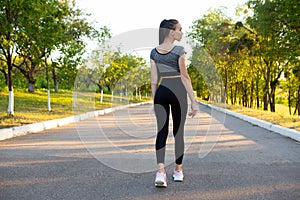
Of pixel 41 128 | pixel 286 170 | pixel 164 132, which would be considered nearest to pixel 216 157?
pixel 286 170

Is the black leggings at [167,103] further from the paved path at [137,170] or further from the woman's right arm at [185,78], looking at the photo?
the paved path at [137,170]

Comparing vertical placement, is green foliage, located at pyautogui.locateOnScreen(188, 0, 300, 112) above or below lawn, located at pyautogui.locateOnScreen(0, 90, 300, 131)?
above

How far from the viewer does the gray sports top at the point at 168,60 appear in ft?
13.8

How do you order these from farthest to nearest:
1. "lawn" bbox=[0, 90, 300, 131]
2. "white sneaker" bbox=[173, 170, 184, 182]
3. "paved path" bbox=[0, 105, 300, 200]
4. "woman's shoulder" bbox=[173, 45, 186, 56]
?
"lawn" bbox=[0, 90, 300, 131] < "white sneaker" bbox=[173, 170, 184, 182] < "woman's shoulder" bbox=[173, 45, 186, 56] < "paved path" bbox=[0, 105, 300, 200]

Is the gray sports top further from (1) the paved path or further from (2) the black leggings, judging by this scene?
(1) the paved path

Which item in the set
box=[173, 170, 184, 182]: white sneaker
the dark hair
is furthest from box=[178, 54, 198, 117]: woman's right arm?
box=[173, 170, 184, 182]: white sneaker

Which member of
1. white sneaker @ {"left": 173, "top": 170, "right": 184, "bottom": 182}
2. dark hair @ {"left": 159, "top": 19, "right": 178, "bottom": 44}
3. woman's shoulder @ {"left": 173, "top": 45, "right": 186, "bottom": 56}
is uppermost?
dark hair @ {"left": 159, "top": 19, "right": 178, "bottom": 44}

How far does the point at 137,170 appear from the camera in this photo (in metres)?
5.25

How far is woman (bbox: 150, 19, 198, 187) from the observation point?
4.23 meters

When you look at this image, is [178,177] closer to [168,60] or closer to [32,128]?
[168,60]

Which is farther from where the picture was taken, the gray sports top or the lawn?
the lawn

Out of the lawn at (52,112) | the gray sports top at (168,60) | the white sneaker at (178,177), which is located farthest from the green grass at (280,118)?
the gray sports top at (168,60)

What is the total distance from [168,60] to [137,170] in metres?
1.82

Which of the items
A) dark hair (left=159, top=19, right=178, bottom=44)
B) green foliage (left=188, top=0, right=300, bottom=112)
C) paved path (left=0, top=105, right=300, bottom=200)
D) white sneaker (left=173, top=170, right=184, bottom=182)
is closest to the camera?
paved path (left=0, top=105, right=300, bottom=200)
